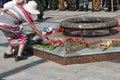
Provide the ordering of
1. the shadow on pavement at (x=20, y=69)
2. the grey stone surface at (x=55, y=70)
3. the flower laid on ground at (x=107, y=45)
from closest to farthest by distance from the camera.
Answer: the grey stone surface at (x=55, y=70)
the shadow on pavement at (x=20, y=69)
the flower laid on ground at (x=107, y=45)

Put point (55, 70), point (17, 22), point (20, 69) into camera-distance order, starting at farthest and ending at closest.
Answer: point (17, 22) < point (20, 69) < point (55, 70)

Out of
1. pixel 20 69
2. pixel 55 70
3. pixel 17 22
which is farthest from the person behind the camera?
pixel 17 22

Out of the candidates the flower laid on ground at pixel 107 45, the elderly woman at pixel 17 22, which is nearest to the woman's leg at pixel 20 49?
the elderly woman at pixel 17 22

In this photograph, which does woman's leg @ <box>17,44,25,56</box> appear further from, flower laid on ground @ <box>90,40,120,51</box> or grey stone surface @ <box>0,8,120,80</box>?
flower laid on ground @ <box>90,40,120,51</box>

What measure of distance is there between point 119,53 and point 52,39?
1775mm

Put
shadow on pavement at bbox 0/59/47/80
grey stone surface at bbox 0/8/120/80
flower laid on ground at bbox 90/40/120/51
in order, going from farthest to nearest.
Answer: flower laid on ground at bbox 90/40/120/51, shadow on pavement at bbox 0/59/47/80, grey stone surface at bbox 0/8/120/80

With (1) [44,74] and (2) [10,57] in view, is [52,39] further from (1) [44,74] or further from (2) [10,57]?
(1) [44,74]

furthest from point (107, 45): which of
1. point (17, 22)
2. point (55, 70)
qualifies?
point (17, 22)

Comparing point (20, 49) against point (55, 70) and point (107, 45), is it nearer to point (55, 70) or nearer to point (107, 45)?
point (55, 70)

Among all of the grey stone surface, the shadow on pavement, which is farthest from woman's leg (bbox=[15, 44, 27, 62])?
the shadow on pavement

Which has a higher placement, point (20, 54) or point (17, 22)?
point (17, 22)

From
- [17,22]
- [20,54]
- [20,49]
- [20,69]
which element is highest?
[17,22]

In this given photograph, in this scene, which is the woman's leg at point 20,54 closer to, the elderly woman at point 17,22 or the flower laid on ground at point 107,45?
the elderly woman at point 17,22

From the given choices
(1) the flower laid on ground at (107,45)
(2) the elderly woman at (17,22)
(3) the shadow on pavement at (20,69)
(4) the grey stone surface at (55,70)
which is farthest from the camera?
(1) the flower laid on ground at (107,45)
